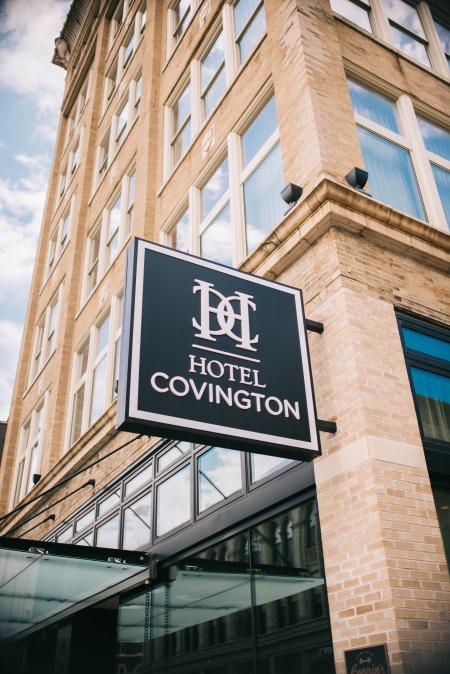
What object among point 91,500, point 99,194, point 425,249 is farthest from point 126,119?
point 425,249

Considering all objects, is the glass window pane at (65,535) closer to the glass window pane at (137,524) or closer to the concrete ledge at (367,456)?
the glass window pane at (137,524)

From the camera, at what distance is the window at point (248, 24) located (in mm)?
9578

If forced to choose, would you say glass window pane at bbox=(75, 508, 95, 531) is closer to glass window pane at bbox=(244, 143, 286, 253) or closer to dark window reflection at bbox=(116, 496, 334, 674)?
dark window reflection at bbox=(116, 496, 334, 674)

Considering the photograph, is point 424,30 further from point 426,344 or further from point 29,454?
point 29,454

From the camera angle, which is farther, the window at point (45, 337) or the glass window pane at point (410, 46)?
the window at point (45, 337)

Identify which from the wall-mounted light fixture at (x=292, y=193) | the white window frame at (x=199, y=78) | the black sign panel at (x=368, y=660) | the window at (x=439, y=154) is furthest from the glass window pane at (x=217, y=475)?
the white window frame at (x=199, y=78)

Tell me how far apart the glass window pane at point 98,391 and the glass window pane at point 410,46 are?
8.24 m

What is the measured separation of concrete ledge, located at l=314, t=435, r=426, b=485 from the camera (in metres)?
4.95

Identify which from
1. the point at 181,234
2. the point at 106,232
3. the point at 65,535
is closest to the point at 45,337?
the point at 106,232

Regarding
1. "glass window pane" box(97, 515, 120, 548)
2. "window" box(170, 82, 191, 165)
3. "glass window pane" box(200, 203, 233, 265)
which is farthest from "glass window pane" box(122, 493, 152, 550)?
"window" box(170, 82, 191, 165)

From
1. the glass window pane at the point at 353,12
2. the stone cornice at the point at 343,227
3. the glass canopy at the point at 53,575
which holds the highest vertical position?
the glass window pane at the point at 353,12

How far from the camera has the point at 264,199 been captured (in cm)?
809

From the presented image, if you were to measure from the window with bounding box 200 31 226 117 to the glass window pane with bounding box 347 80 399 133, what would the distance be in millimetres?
2892

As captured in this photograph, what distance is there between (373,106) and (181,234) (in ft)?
12.9
